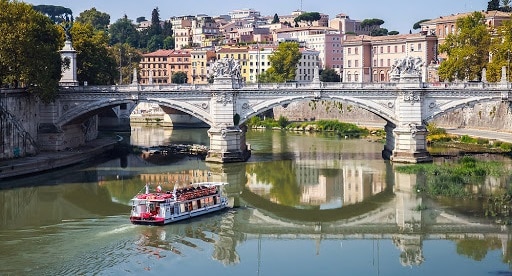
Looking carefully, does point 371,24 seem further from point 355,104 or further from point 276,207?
point 276,207

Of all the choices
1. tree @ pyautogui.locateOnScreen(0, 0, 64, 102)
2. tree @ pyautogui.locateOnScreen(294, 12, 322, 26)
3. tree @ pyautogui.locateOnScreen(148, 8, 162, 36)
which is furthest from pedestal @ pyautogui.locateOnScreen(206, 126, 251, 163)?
tree @ pyautogui.locateOnScreen(148, 8, 162, 36)

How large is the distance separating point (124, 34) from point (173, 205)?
354 feet

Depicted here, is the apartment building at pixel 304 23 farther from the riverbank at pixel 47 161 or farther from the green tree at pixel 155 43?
the riverbank at pixel 47 161


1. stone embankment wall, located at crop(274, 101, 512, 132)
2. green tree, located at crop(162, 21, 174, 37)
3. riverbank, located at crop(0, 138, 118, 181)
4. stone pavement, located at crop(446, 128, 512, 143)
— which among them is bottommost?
riverbank, located at crop(0, 138, 118, 181)

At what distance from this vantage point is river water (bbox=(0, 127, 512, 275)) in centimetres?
2302

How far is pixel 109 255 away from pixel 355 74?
62.0 meters

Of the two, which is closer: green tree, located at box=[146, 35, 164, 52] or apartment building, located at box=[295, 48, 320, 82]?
apartment building, located at box=[295, 48, 320, 82]

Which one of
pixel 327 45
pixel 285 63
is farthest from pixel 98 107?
pixel 327 45

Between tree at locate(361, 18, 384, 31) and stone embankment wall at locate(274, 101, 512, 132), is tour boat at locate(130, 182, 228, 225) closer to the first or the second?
stone embankment wall at locate(274, 101, 512, 132)

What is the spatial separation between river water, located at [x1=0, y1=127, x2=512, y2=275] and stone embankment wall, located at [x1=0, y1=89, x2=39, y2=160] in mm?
2604

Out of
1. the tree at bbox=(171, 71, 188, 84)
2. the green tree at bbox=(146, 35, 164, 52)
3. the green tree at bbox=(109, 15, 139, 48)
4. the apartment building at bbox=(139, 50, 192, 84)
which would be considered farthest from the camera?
the green tree at bbox=(109, 15, 139, 48)

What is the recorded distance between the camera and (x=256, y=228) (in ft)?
91.5

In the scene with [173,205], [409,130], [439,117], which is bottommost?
[173,205]

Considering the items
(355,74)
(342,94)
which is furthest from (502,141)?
(355,74)
